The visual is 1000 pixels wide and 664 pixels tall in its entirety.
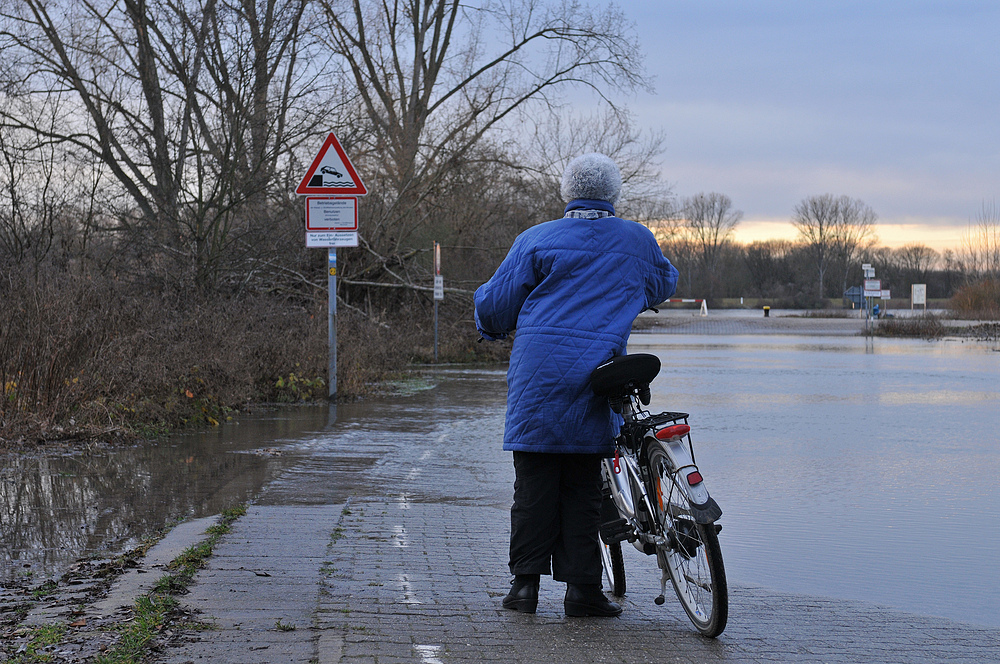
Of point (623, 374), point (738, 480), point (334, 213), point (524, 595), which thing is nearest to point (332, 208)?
point (334, 213)

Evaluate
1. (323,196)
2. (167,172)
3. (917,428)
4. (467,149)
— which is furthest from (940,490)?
(467,149)

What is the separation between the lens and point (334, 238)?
12.9m

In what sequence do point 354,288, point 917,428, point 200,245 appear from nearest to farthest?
point 917,428, point 200,245, point 354,288

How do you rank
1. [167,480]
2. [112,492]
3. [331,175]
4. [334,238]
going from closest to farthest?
[112,492] → [167,480] → [331,175] → [334,238]

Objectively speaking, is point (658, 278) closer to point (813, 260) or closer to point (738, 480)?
point (738, 480)

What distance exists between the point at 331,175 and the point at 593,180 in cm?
861

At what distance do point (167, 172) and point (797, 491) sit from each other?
10.7 m

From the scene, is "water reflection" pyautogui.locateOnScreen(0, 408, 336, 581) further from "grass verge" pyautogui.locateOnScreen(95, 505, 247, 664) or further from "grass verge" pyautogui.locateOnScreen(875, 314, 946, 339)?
"grass verge" pyautogui.locateOnScreen(875, 314, 946, 339)

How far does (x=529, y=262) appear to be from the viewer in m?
4.36

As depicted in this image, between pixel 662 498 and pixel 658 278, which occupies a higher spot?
pixel 658 278

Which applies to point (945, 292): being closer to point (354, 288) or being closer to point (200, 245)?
point (354, 288)

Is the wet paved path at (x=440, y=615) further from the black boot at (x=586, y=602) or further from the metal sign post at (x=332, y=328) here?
the metal sign post at (x=332, y=328)

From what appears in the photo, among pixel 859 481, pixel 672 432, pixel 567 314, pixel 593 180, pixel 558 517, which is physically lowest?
pixel 859 481

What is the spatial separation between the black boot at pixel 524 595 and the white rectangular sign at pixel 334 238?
8924mm
